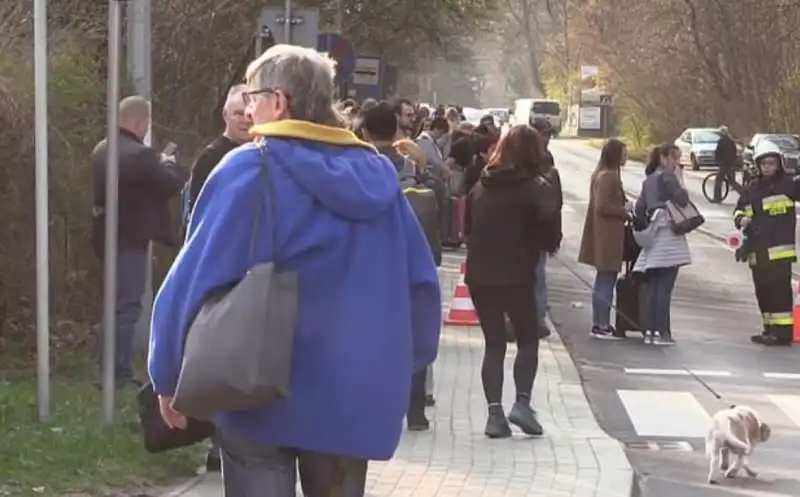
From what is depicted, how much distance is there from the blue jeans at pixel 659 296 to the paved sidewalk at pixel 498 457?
2919 mm

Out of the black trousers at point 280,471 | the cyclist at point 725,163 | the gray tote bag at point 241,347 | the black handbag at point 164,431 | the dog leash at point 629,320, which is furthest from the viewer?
the cyclist at point 725,163

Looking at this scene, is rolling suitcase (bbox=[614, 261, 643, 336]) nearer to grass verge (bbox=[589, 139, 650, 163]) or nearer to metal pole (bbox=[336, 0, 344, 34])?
metal pole (bbox=[336, 0, 344, 34])

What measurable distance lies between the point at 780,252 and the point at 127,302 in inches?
283

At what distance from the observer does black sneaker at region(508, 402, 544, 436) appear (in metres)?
9.41

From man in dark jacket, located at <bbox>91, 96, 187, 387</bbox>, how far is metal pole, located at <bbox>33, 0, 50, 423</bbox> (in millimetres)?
1030

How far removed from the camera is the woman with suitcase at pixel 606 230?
14.8m

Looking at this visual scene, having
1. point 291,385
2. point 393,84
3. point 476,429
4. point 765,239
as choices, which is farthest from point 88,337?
point 393,84

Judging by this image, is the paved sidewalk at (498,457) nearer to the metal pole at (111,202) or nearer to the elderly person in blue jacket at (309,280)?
the metal pole at (111,202)

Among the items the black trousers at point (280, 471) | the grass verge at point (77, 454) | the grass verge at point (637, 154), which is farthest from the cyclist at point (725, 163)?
the black trousers at point (280, 471)

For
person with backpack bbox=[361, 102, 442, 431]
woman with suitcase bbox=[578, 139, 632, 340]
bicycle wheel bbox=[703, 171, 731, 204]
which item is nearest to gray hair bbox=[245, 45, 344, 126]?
person with backpack bbox=[361, 102, 442, 431]

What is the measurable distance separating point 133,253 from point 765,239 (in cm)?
713

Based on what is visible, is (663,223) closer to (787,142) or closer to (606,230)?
(606,230)

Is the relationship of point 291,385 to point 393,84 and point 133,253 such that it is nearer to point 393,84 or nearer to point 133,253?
point 133,253

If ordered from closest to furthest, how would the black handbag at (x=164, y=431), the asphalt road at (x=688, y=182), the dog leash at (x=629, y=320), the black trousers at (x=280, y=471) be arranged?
the black trousers at (x=280, y=471) → the black handbag at (x=164, y=431) → the dog leash at (x=629, y=320) → the asphalt road at (x=688, y=182)
